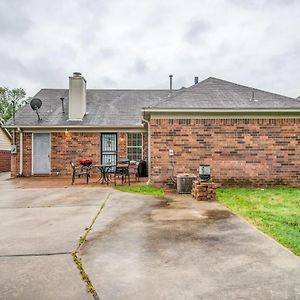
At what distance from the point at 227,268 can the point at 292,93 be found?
3102 cm

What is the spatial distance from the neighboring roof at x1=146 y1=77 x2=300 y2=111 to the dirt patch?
415 cm

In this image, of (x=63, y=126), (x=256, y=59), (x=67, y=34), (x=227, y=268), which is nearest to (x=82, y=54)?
(x=67, y=34)

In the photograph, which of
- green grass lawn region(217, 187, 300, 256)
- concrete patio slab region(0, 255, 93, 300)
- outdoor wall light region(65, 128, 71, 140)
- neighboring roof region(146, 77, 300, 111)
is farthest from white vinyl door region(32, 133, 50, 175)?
concrete patio slab region(0, 255, 93, 300)

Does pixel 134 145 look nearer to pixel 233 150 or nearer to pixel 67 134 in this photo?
pixel 67 134

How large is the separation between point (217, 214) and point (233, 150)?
4203 millimetres

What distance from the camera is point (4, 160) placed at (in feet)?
70.2

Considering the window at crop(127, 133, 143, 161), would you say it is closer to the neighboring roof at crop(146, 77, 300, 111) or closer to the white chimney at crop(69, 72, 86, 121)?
the white chimney at crop(69, 72, 86, 121)

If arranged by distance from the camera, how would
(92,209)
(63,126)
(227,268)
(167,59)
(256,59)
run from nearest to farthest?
(227,268) → (92,209) → (63,126) → (256,59) → (167,59)

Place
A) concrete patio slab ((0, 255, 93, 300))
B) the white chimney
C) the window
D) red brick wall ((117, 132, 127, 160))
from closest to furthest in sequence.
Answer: concrete patio slab ((0, 255, 93, 300)) < red brick wall ((117, 132, 127, 160)) < the window < the white chimney

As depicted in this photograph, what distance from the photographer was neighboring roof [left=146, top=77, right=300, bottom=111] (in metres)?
9.33

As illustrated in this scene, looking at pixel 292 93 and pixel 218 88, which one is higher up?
pixel 292 93

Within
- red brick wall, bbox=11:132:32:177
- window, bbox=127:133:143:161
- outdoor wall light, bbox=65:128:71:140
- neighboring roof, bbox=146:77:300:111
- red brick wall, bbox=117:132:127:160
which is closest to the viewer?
neighboring roof, bbox=146:77:300:111

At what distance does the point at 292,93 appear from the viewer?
30.0 m

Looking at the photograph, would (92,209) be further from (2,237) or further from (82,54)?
(82,54)
